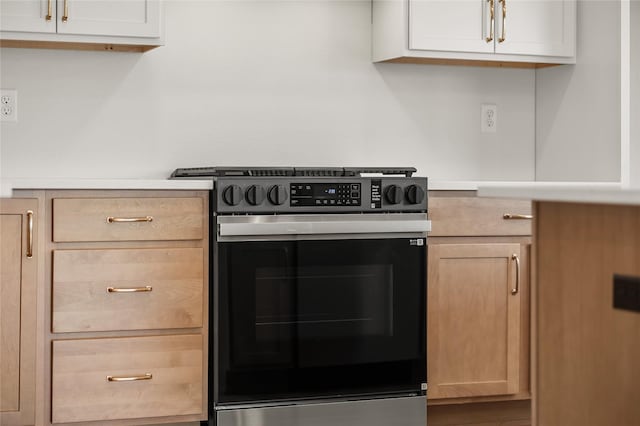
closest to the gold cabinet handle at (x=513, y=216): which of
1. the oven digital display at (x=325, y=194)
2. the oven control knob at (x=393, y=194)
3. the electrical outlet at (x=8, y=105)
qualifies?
the oven control knob at (x=393, y=194)

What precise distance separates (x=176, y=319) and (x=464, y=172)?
5.05 ft

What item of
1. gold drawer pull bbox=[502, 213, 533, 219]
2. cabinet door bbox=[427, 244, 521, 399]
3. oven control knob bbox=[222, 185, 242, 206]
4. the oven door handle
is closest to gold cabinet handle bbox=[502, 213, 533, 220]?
gold drawer pull bbox=[502, 213, 533, 219]

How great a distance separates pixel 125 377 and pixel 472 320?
123 centimetres

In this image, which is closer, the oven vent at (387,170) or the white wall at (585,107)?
the oven vent at (387,170)

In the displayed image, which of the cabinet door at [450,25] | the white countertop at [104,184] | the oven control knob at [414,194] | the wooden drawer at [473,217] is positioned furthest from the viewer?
the cabinet door at [450,25]

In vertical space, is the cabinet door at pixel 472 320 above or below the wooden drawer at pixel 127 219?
below

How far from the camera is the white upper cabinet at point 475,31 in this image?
3479 millimetres

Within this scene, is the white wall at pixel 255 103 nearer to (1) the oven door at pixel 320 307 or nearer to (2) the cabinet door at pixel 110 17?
(2) the cabinet door at pixel 110 17

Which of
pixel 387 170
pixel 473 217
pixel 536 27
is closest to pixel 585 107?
pixel 536 27

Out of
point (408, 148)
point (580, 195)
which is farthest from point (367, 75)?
point (580, 195)

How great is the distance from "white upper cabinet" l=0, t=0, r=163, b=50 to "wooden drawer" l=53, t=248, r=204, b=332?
0.77 meters

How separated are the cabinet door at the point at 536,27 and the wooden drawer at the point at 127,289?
1540 mm

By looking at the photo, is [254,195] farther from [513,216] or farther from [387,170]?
[513,216]

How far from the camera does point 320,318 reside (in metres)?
3.06
